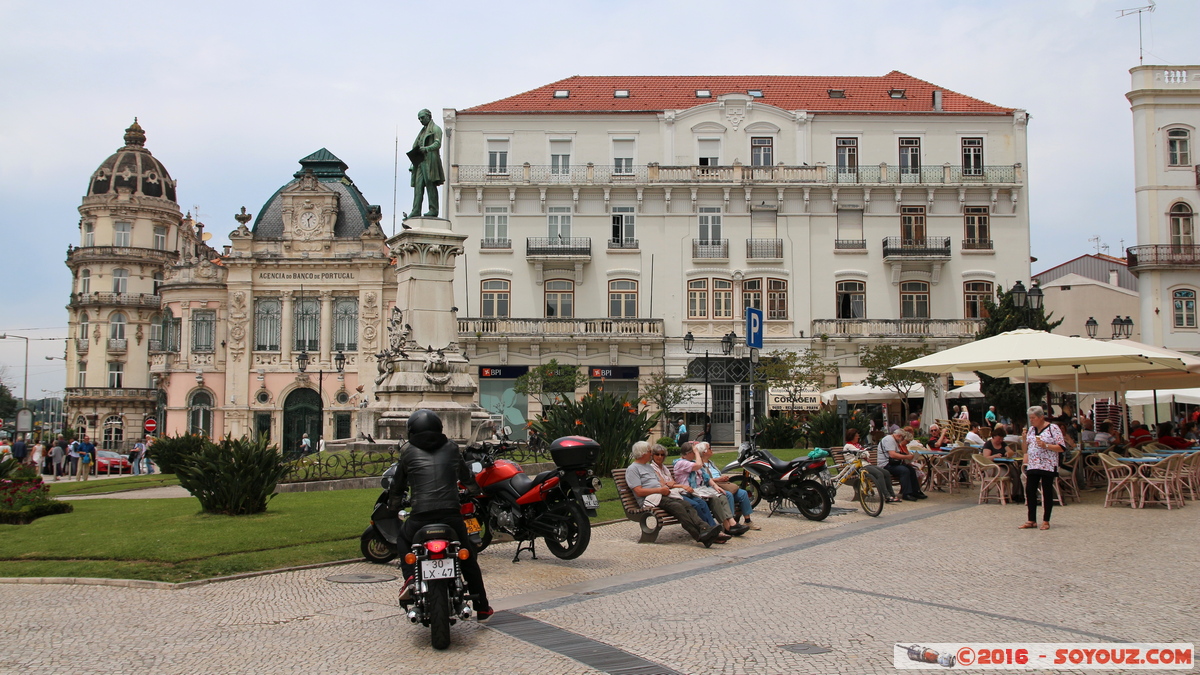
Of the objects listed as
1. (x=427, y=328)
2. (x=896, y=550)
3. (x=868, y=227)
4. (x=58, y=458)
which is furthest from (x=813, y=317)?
(x=896, y=550)

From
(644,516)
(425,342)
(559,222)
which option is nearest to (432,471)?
(644,516)

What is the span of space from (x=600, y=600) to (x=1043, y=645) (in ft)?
11.0

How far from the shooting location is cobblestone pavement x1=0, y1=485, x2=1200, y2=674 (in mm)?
6109

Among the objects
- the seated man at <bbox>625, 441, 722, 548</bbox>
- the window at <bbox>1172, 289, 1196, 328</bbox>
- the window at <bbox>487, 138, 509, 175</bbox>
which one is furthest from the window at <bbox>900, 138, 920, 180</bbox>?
the seated man at <bbox>625, 441, 722, 548</bbox>

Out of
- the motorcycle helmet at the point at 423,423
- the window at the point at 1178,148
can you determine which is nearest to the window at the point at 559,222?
the window at the point at 1178,148

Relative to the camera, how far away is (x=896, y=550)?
34.1 ft

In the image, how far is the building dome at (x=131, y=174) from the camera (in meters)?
62.7

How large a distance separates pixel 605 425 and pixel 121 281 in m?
55.3

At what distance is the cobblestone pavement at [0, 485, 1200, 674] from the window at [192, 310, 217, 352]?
42.9m

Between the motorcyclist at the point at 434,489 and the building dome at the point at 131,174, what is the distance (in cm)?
6314

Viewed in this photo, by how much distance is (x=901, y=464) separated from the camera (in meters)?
15.6

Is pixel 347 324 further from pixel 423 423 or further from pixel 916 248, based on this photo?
pixel 423 423

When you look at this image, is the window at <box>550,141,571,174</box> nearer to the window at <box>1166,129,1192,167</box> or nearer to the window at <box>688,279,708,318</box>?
the window at <box>688,279,708,318</box>

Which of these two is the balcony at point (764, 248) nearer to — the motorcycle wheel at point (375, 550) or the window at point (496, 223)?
the window at point (496, 223)
